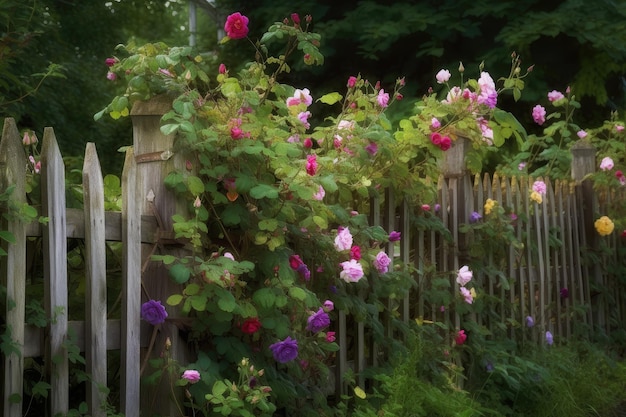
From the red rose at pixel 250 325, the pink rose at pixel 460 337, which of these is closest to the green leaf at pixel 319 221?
the red rose at pixel 250 325

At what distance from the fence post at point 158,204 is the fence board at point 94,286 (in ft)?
0.97

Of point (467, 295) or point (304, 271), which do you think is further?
point (467, 295)

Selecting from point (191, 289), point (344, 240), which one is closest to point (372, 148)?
point (344, 240)

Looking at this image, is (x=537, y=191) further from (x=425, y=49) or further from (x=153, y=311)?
(x=425, y=49)

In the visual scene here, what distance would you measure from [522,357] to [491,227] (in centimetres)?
90

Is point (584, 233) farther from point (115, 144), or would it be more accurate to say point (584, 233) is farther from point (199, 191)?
point (115, 144)

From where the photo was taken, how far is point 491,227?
19.2ft

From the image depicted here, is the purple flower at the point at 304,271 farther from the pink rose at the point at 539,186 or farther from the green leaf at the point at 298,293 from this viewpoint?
the pink rose at the point at 539,186

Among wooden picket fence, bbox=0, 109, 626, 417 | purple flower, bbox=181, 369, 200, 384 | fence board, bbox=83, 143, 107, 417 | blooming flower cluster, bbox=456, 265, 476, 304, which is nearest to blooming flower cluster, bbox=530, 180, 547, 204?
wooden picket fence, bbox=0, 109, 626, 417

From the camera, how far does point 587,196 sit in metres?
7.98

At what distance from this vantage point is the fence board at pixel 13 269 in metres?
3.06

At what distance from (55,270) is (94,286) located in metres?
0.19

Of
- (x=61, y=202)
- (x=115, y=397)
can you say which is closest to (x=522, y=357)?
(x=115, y=397)

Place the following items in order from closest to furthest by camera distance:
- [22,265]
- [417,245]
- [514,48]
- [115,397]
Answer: [22,265], [115,397], [417,245], [514,48]
